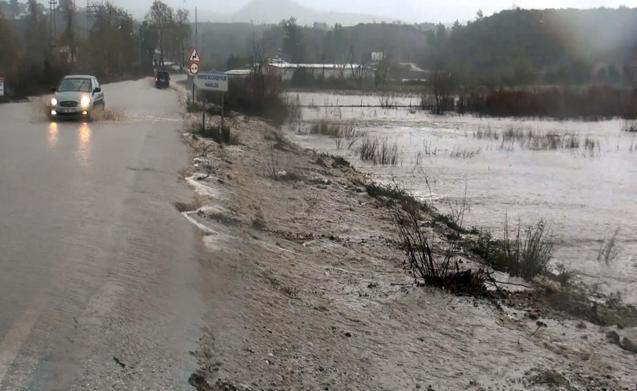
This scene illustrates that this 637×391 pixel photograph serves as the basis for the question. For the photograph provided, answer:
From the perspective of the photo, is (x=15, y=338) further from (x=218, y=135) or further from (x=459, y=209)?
(x=218, y=135)

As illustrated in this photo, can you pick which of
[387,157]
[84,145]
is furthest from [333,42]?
[84,145]

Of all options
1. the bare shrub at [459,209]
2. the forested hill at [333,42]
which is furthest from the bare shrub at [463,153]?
the forested hill at [333,42]

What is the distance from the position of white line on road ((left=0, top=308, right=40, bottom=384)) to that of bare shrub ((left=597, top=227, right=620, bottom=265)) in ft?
25.3

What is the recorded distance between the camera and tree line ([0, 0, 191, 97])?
159ft

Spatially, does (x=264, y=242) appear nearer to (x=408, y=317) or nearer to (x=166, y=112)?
(x=408, y=317)

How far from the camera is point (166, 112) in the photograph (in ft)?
106

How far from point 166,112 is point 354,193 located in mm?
20096

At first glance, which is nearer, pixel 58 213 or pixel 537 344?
pixel 537 344

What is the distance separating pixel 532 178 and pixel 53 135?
1381cm

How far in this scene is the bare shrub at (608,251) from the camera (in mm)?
9912

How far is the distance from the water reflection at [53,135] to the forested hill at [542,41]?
93004 millimetres

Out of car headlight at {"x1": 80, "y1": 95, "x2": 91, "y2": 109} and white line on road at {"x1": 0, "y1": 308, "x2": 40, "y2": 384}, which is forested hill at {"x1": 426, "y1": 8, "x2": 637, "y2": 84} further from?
white line on road at {"x1": 0, "y1": 308, "x2": 40, "y2": 384}

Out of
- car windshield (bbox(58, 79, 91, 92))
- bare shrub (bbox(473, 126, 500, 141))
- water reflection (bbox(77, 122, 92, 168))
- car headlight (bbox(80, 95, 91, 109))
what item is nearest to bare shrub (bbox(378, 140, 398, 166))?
water reflection (bbox(77, 122, 92, 168))

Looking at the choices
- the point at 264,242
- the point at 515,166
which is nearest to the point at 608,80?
the point at 515,166
